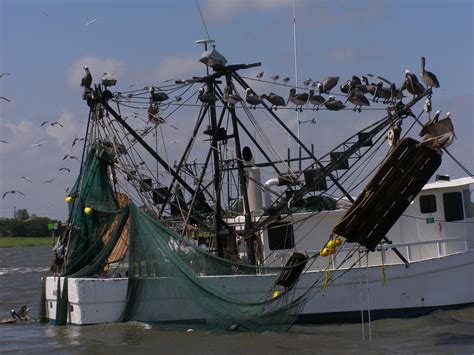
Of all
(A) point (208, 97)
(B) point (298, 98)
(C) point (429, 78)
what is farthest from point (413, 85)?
(A) point (208, 97)

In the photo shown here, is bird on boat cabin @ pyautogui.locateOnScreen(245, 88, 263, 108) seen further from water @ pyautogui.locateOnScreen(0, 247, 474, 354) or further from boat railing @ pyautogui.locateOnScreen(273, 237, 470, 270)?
water @ pyautogui.locateOnScreen(0, 247, 474, 354)

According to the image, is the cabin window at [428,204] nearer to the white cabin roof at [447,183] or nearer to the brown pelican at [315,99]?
the white cabin roof at [447,183]

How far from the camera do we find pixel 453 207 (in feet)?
63.6

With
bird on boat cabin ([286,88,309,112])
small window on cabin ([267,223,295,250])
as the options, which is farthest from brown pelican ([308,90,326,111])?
small window on cabin ([267,223,295,250])

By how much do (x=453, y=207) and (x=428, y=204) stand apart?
52 cm

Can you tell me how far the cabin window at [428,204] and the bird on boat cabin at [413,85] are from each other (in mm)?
3590

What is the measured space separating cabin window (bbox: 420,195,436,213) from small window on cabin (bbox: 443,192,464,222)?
0.23m

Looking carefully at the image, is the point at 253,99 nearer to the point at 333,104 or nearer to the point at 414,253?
the point at 333,104

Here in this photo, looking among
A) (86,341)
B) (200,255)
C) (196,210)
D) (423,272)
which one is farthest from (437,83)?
(86,341)

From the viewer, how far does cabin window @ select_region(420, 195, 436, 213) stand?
19422 mm

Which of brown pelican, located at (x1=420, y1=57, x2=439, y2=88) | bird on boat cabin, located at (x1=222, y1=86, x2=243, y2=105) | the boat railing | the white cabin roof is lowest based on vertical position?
the boat railing

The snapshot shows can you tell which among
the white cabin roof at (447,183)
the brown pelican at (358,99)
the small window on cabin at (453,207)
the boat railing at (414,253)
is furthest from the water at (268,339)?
the brown pelican at (358,99)

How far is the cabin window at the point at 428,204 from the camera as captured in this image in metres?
19.4

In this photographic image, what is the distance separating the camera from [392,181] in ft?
45.4
